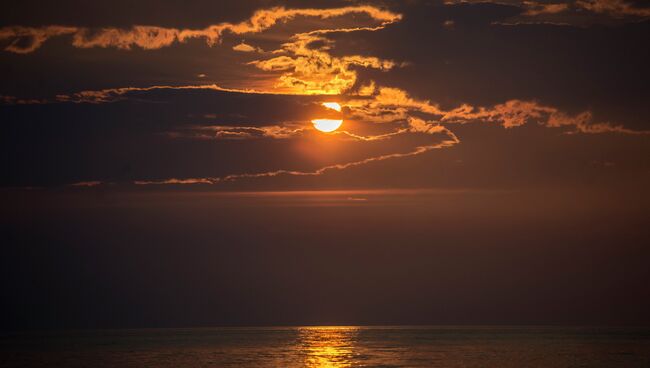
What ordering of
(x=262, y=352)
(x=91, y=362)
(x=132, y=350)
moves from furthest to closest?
(x=132, y=350) → (x=262, y=352) → (x=91, y=362)

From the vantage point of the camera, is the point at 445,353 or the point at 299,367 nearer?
the point at 299,367

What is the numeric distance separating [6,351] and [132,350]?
18464 mm

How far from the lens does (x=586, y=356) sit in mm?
113875

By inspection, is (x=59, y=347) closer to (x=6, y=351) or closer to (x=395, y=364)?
(x=6, y=351)

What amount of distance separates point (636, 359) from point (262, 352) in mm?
51412

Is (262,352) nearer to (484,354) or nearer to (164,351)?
(164,351)

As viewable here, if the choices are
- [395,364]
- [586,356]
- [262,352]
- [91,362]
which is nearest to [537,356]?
[586,356]

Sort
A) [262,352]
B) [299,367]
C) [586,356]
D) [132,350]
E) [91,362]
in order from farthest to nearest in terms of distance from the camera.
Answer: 1. [132,350]
2. [262,352]
3. [586,356]
4. [91,362]
5. [299,367]

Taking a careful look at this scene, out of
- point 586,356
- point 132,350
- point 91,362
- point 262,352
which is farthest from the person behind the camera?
point 132,350

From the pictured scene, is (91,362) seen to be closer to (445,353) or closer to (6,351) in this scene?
(6,351)

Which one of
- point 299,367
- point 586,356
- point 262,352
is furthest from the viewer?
point 262,352

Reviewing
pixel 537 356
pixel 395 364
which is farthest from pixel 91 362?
pixel 537 356

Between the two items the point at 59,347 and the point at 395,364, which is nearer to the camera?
the point at 395,364

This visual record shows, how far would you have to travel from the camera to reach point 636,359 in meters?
109
